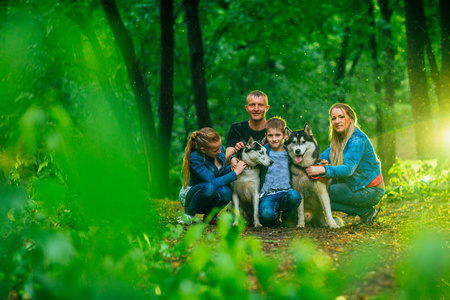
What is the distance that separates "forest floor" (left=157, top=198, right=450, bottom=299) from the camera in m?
2.66

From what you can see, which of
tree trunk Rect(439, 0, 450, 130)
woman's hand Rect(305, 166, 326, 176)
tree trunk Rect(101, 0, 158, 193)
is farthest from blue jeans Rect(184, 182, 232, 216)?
tree trunk Rect(439, 0, 450, 130)

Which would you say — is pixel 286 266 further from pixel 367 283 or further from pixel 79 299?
pixel 79 299

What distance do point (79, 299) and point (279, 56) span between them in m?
13.8

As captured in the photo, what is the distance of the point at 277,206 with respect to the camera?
5.33 metres

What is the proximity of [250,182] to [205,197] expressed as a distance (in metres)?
0.60

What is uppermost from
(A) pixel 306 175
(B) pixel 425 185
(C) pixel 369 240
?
(A) pixel 306 175

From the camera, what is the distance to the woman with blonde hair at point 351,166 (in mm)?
5250

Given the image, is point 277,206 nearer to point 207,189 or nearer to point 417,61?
point 207,189

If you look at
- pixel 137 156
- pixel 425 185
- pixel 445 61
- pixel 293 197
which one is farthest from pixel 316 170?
pixel 445 61

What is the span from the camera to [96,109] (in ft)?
3.67

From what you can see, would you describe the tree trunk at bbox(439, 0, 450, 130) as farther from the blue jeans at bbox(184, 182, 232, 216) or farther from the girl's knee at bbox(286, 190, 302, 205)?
the blue jeans at bbox(184, 182, 232, 216)

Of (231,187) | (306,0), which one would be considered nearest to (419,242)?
(231,187)

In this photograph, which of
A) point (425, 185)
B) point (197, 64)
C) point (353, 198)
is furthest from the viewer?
point (197, 64)

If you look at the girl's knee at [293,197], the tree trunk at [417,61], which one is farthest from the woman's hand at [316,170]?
the tree trunk at [417,61]
